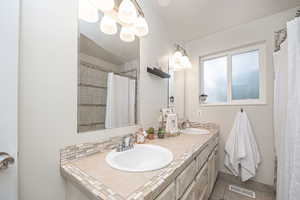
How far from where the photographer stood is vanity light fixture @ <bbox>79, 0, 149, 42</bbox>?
90cm

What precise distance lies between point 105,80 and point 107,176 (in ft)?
2.24

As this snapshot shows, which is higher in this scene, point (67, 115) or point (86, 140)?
point (67, 115)

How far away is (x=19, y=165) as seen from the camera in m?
0.62

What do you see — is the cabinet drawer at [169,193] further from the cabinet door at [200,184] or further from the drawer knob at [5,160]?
the drawer knob at [5,160]

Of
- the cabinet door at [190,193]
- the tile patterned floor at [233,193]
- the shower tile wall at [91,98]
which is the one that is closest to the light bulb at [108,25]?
the shower tile wall at [91,98]

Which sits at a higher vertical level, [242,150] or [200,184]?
[242,150]

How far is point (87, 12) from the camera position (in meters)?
0.90

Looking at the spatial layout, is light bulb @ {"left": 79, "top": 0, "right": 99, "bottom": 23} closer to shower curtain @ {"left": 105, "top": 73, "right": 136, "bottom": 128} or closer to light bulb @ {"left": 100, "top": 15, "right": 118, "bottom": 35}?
light bulb @ {"left": 100, "top": 15, "right": 118, "bottom": 35}

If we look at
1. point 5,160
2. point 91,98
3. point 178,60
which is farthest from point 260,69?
point 5,160

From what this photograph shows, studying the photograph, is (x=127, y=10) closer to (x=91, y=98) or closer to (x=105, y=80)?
(x=105, y=80)

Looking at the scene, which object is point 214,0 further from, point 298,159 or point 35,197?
point 35,197

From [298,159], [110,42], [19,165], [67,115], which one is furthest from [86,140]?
[298,159]

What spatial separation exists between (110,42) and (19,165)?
3.25 feet

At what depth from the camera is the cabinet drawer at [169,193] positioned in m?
0.58
